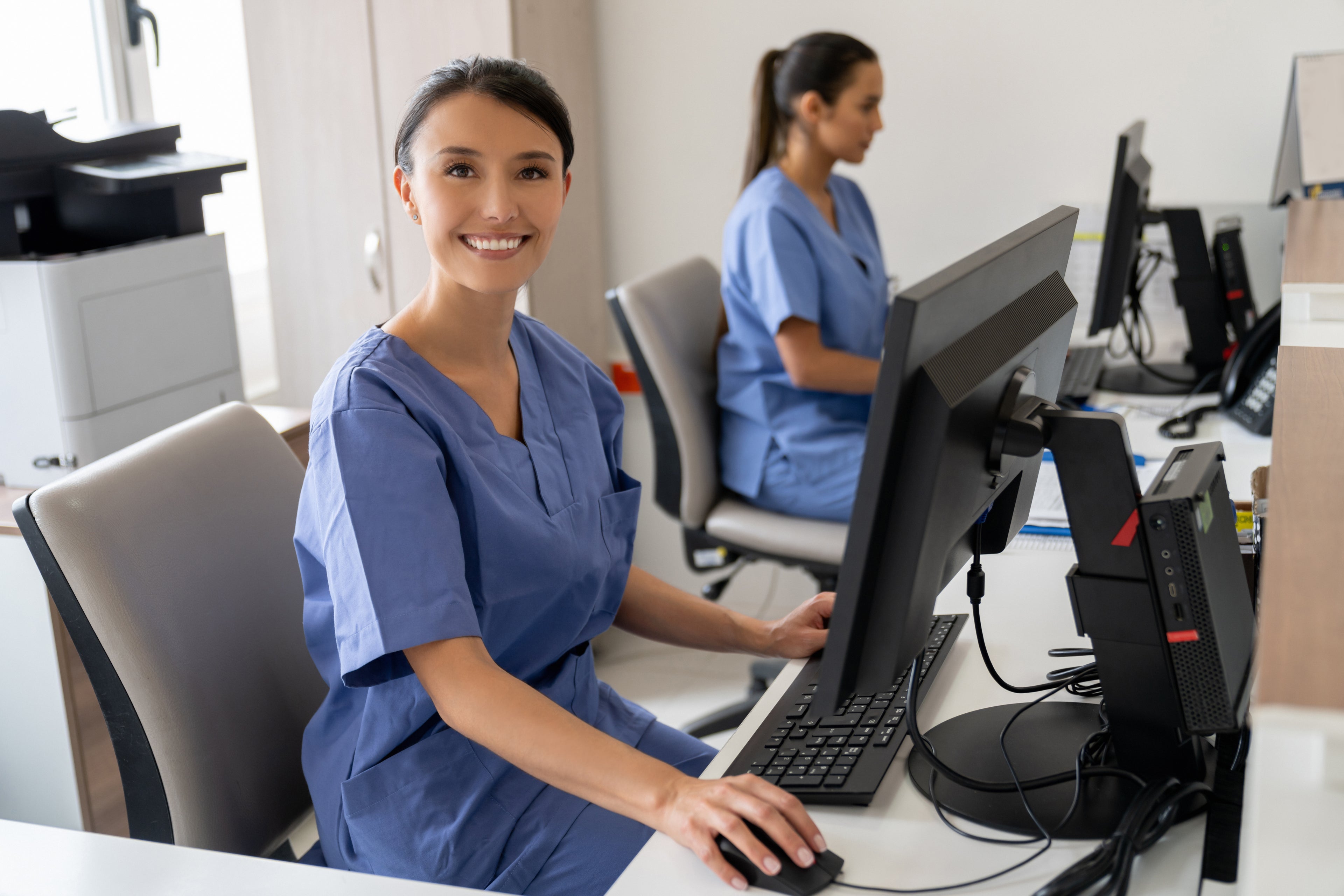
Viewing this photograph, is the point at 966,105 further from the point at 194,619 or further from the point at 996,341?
the point at 194,619

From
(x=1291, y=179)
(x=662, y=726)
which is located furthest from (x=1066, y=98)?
(x=662, y=726)

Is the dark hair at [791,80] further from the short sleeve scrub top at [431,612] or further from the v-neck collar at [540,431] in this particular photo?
the short sleeve scrub top at [431,612]

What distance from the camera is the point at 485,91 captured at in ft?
3.71

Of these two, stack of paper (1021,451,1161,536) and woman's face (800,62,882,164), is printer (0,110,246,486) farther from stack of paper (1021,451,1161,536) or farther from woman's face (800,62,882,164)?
stack of paper (1021,451,1161,536)

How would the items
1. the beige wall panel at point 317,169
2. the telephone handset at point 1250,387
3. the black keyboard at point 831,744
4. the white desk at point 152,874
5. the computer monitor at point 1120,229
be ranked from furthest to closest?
1. the beige wall panel at point 317,169
2. the computer monitor at point 1120,229
3. the telephone handset at point 1250,387
4. the black keyboard at point 831,744
5. the white desk at point 152,874

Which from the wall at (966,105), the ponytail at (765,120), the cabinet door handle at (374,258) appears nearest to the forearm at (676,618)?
the ponytail at (765,120)

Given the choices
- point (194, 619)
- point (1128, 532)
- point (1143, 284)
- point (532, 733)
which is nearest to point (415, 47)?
point (1143, 284)

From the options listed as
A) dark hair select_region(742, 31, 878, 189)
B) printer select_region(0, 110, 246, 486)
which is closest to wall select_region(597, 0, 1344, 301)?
dark hair select_region(742, 31, 878, 189)

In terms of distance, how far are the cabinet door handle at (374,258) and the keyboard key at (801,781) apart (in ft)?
6.16

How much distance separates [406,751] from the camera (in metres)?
1.04

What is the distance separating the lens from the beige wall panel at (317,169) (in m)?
2.45

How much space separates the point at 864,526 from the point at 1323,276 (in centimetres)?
107

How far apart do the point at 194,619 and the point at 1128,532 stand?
2.53 feet

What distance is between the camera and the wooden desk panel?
20.7 inches
